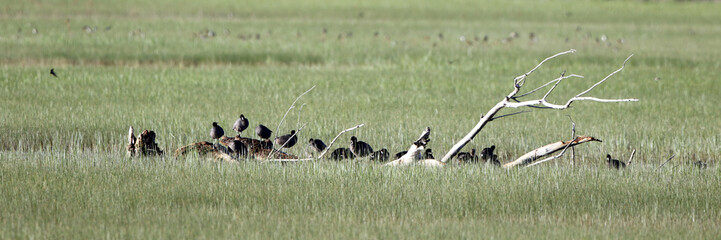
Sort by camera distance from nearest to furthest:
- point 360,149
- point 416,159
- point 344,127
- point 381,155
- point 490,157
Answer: point 416,159
point 490,157
point 360,149
point 381,155
point 344,127

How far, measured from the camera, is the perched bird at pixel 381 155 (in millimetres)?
7902

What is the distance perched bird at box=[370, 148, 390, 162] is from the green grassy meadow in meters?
0.28

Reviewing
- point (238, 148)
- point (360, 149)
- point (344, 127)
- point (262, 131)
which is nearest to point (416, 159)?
point (360, 149)

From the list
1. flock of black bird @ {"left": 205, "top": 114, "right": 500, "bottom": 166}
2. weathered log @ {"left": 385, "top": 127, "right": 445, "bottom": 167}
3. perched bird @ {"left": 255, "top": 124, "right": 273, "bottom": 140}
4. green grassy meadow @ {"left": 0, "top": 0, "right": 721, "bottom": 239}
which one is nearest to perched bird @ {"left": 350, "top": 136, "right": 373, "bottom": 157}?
flock of black bird @ {"left": 205, "top": 114, "right": 500, "bottom": 166}

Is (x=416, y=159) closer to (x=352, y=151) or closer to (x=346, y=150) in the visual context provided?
(x=352, y=151)

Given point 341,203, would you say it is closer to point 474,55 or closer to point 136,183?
point 136,183

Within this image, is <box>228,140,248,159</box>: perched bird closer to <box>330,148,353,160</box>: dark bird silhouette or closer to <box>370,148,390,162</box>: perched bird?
<box>330,148,353,160</box>: dark bird silhouette

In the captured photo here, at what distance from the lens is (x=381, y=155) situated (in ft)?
26.7

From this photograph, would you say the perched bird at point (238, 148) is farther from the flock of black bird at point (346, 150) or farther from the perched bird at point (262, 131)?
the perched bird at point (262, 131)

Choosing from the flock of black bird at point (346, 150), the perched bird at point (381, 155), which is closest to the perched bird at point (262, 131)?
the flock of black bird at point (346, 150)

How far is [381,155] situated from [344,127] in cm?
212

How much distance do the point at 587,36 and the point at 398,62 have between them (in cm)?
795

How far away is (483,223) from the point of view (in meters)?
→ 5.77

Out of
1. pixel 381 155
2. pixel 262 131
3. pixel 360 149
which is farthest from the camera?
pixel 381 155
